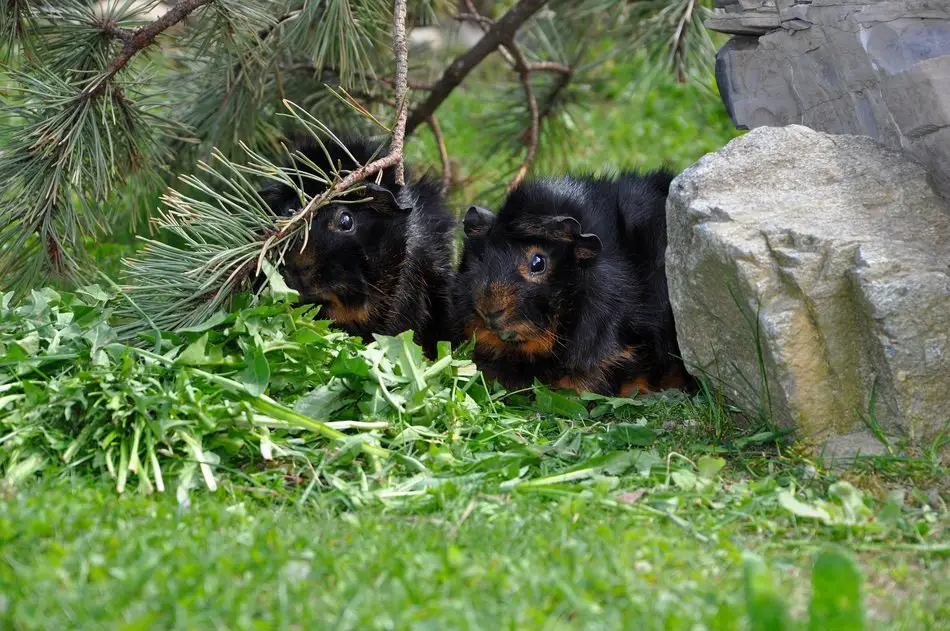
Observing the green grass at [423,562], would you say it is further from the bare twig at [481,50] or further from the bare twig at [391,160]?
the bare twig at [481,50]

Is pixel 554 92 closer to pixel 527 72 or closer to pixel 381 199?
pixel 527 72

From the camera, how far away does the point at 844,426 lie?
3.29m

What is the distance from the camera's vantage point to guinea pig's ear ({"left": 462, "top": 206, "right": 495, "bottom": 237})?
399cm

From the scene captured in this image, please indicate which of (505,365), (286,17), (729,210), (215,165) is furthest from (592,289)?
(215,165)

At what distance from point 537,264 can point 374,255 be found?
0.75 metres

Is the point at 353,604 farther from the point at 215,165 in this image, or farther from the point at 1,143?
the point at 215,165

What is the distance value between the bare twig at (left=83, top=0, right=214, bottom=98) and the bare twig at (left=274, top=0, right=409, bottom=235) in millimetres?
834

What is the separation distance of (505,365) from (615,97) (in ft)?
18.4

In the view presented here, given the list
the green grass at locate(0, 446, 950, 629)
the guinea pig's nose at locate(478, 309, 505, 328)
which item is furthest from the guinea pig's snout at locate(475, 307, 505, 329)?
the green grass at locate(0, 446, 950, 629)

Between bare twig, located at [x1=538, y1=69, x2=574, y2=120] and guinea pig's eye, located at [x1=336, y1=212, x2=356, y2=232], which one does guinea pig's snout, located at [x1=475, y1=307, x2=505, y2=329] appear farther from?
bare twig, located at [x1=538, y1=69, x2=574, y2=120]

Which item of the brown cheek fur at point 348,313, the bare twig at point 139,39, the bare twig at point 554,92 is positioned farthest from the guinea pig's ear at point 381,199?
the bare twig at point 554,92

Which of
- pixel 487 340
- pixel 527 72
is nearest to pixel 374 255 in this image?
pixel 487 340

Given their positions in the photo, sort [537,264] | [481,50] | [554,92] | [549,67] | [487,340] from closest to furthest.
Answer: [537,264]
[487,340]
[481,50]
[549,67]
[554,92]

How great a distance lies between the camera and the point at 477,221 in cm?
400
